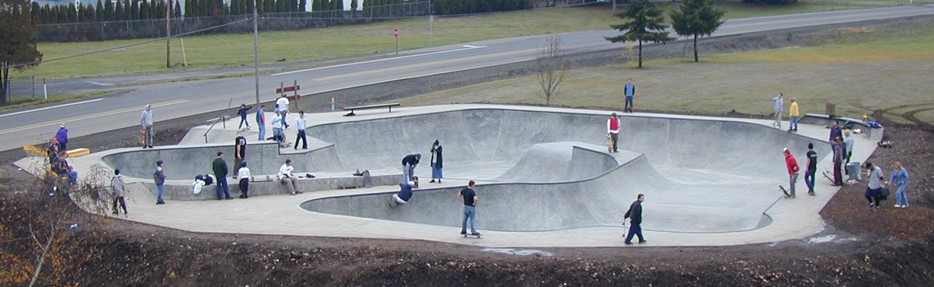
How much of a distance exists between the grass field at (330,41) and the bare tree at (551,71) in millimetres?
15820

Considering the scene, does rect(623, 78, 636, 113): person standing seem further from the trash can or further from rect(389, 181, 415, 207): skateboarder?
rect(389, 181, 415, 207): skateboarder

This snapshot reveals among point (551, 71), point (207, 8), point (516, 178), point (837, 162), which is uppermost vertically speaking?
point (207, 8)

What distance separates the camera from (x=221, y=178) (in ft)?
88.8

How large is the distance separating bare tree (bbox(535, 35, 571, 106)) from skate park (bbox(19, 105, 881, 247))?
4.78m

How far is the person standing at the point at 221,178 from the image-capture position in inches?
1048

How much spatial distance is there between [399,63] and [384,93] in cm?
1156

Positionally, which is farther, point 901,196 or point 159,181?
point 159,181

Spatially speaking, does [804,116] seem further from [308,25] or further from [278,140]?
[308,25]

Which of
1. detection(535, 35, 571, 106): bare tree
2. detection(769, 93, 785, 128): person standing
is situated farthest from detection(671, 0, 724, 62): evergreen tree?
detection(769, 93, 785, 128): person standing

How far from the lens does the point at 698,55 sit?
62.5m

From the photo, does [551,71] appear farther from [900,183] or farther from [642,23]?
[900,183]

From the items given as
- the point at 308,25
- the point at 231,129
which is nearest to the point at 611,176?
the point at 231,129

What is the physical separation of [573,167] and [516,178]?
209 centimetres

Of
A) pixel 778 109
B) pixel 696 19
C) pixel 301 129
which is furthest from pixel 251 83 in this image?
pixel 778 109
